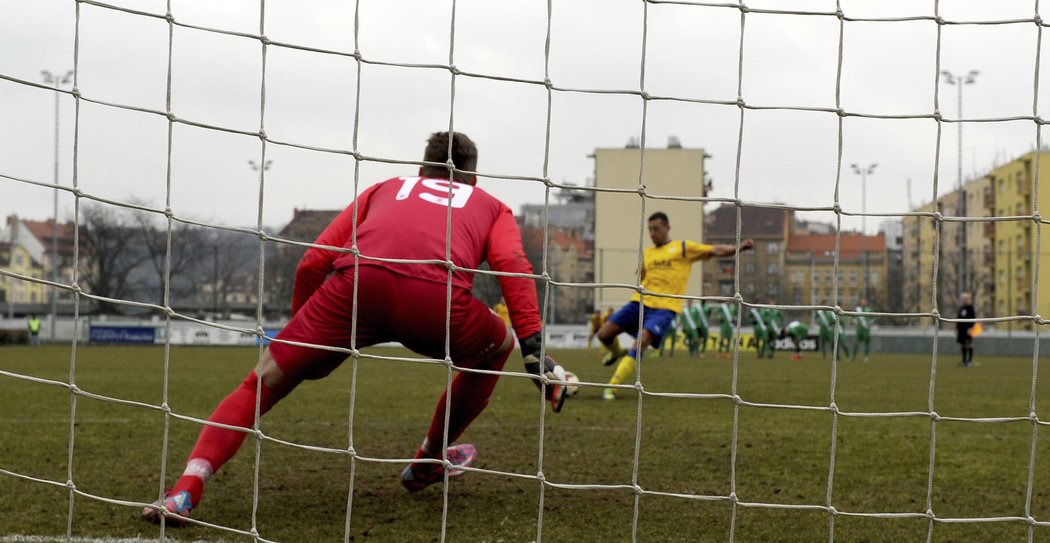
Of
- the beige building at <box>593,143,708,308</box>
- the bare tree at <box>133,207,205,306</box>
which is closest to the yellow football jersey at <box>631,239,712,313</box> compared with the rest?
the bare tree at <box>133,207,205,306</box>

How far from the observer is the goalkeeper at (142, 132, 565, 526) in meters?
3.83

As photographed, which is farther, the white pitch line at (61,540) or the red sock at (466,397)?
the red sock at (466,397)

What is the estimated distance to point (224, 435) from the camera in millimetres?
3854

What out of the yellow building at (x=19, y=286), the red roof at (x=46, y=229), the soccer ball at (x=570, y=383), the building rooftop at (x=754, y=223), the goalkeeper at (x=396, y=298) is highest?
the building rooftop at (x=754, y=223)

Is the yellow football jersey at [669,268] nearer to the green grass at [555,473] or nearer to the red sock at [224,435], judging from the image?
the green grass at [555,473]

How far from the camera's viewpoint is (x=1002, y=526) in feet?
12.9

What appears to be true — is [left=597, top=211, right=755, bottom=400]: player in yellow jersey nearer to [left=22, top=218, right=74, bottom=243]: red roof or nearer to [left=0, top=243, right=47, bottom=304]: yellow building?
[left=0, top=243, right=47, bottom=304]: yellow building

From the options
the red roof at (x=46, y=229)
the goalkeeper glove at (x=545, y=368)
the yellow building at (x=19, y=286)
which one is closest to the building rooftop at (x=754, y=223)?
the red roof at (x=46, y=229)

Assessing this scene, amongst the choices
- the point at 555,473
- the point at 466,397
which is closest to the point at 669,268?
the point at 555,473

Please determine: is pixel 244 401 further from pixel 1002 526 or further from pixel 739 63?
pixel 1002 526

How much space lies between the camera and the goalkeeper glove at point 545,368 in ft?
12.5

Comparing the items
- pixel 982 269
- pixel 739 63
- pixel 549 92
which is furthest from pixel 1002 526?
pixel 982 269

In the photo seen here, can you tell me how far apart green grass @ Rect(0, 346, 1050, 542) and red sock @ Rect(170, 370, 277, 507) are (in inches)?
7.5

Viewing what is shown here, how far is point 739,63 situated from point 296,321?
1749mm
